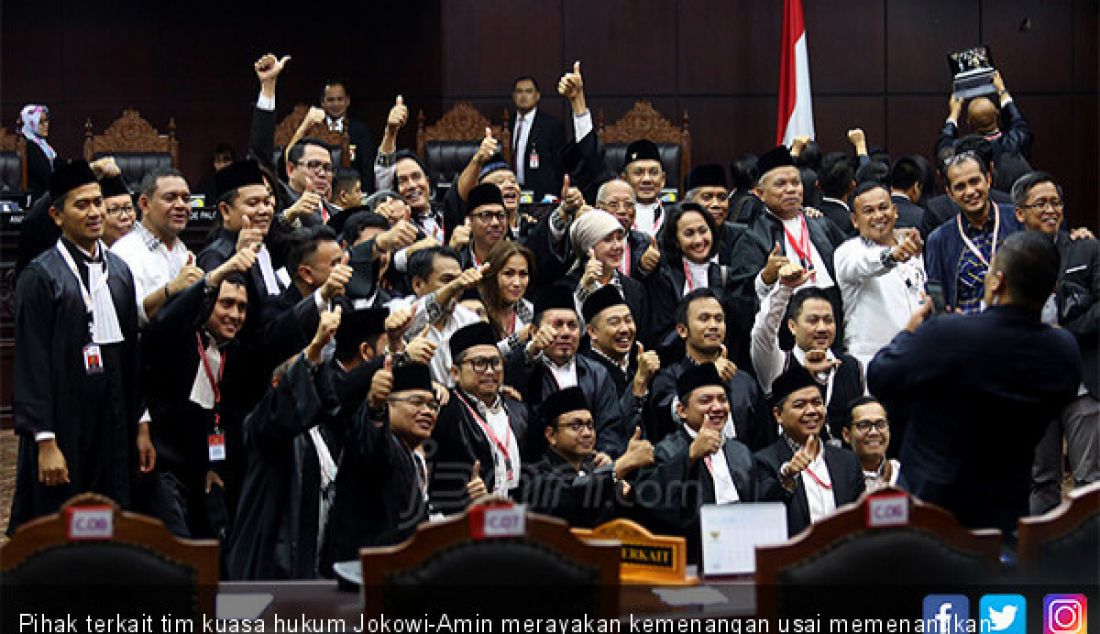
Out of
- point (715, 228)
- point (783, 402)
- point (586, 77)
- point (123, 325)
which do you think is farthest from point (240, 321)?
point (586, 77)

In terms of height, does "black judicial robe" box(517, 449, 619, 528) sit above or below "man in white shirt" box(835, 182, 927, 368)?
below

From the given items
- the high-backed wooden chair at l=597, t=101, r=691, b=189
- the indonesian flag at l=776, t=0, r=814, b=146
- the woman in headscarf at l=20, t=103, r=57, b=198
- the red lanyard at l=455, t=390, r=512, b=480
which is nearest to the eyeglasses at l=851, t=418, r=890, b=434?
the red lanyard at l=455, t=390, r=512, b=480

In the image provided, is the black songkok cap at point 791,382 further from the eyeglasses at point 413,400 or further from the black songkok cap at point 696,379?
the eyeglasses at point 413,400

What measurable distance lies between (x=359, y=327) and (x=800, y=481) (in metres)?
1.49

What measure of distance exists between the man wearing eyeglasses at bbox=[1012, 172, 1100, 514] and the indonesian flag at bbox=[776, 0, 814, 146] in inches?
177

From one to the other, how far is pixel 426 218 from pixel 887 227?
2.06 m

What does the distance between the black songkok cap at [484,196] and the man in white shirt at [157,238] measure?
119 cm

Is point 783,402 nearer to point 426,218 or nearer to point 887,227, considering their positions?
point 887,227

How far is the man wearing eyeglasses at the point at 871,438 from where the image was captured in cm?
568

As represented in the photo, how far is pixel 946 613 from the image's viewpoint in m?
3.21

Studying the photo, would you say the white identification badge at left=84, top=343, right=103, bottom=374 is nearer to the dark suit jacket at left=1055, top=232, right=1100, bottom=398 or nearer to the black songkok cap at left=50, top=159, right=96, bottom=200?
the black songkok cap at left=50, top=159, right=96, bottom=200

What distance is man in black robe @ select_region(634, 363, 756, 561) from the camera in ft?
17.3

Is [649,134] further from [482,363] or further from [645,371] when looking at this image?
[482,363]

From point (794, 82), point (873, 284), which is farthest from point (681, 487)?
point (794, 82)
